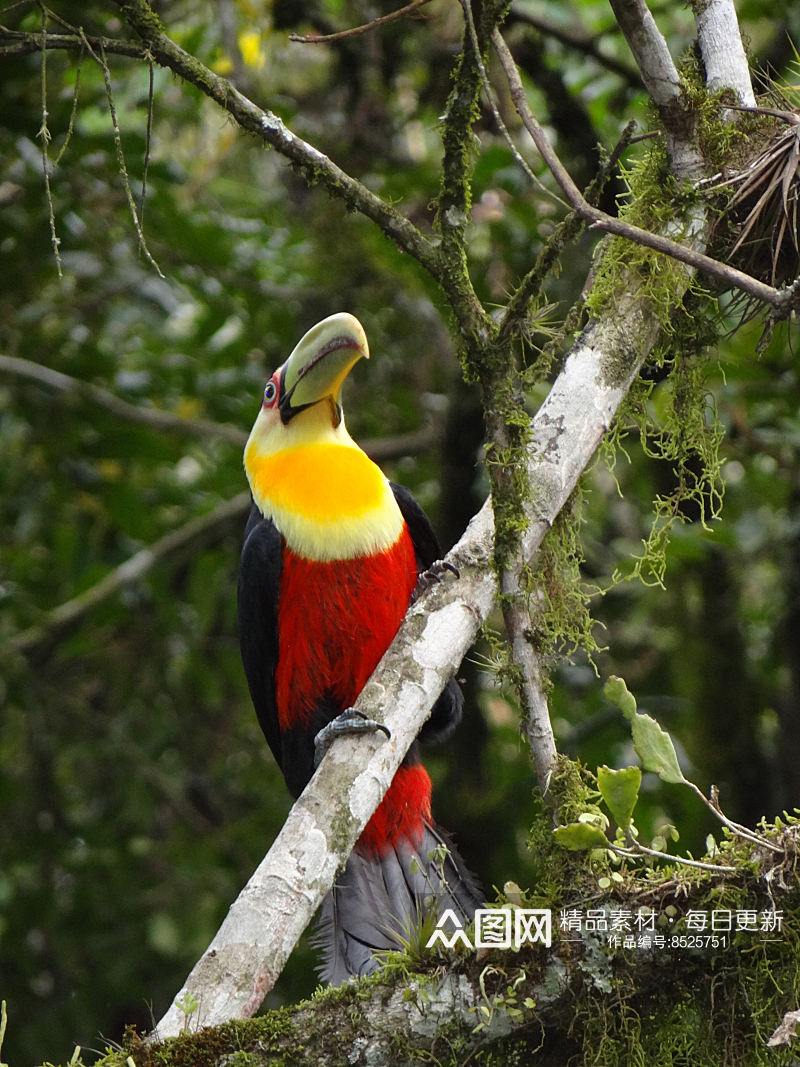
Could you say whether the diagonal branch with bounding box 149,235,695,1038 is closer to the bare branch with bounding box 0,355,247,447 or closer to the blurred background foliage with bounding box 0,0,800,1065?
the blurred background foliage with bounding box 0,0,800,1065

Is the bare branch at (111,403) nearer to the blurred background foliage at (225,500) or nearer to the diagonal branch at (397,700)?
the blurred background foliage at (225,500)

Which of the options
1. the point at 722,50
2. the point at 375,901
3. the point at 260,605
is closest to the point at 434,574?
the point at 260,605

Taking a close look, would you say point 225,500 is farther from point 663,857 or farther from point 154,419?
point 663,857

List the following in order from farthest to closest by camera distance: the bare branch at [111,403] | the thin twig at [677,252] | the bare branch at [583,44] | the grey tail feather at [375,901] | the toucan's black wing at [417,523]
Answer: the bare branch at [111,403]
the bare branch at [583,44]
the toucan's black wing at [417,523]
the grey tail feather at [375,901]
the thin twig at [677,252]

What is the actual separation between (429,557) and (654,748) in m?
1.66

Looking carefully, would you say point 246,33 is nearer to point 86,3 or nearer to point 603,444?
point 86,3

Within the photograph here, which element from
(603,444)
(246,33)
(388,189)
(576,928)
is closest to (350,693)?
(603,444)

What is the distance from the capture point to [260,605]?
327 cm

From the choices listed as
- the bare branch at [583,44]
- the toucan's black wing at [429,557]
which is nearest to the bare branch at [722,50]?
the toucan's black wing at [429,557]

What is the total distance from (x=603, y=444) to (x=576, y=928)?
3.66 feet

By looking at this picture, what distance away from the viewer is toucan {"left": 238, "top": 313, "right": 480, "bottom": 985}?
3.07 m

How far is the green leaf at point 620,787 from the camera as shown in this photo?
1.81 meters

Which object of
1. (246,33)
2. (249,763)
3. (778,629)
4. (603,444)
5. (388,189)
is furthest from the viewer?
(246,33)

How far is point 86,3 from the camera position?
3.85 m
